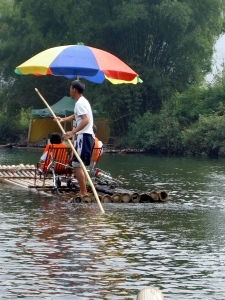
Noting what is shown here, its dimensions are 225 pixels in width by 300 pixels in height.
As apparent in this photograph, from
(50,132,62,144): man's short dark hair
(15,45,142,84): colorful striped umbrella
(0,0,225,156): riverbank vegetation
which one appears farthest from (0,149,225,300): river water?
(0,0,225,156): riverbank vegetation

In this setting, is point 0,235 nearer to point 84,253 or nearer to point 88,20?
point 84,253

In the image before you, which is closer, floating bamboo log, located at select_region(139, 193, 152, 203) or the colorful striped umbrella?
floating bamboo log, located at select_region(139, 193, 152, 203)

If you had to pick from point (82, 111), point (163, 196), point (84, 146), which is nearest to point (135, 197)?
point (163, 196)

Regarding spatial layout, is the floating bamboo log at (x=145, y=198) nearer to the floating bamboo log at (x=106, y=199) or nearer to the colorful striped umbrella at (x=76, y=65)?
the floating bamboo log at (x=106, y=199)

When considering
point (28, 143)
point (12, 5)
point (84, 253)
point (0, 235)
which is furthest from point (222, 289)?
point (12, 5)

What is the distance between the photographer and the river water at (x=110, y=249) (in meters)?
8.45

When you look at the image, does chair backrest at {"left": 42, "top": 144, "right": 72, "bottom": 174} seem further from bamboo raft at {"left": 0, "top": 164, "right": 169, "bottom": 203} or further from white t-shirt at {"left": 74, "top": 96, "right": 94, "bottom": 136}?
white t-shirt at {"left": 74, "top": 96, "right": 94, "bottom": 136}

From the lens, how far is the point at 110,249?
10.5 meters

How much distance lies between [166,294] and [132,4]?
4241 centimetres

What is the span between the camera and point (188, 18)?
48500mm

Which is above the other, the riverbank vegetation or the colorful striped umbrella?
the riverbank vegetation

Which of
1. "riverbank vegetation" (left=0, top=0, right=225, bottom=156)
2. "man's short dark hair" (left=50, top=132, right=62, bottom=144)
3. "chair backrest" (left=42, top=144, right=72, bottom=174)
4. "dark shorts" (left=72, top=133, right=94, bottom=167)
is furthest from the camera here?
"riverbank vegetation" (left=0, top=0, right=225, bottom=156)

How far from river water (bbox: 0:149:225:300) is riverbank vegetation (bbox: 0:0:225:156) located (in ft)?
104

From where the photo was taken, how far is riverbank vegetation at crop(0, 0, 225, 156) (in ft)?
158
